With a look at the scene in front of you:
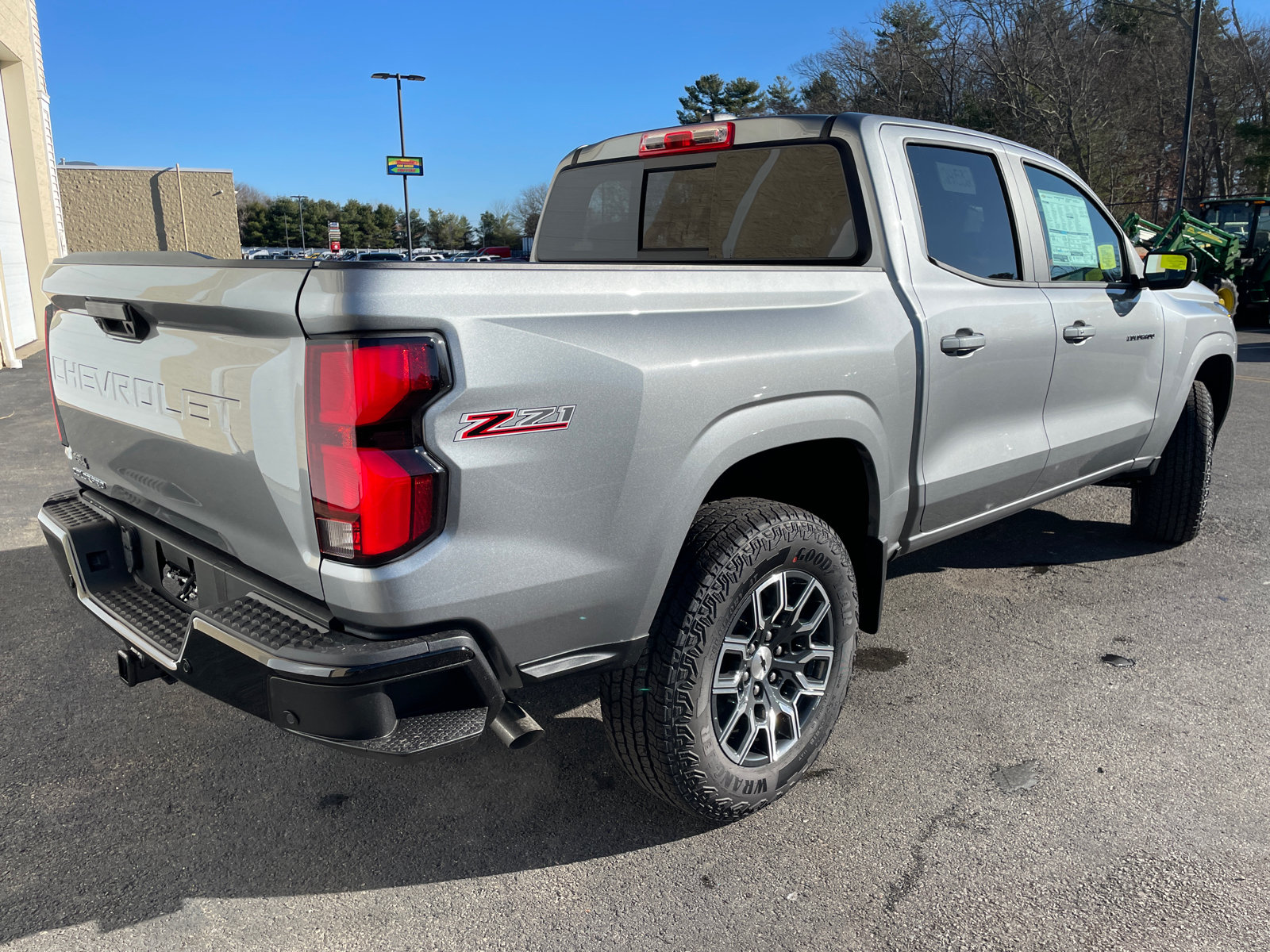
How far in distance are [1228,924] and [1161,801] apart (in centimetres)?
53

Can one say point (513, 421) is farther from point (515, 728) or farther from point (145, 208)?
point (145, 208)

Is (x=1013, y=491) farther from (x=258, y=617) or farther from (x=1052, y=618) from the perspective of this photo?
(x=258, y=617)

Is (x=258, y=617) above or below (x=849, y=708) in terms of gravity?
above

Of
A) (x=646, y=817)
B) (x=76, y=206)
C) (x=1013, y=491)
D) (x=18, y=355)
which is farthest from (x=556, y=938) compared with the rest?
(x=76, y=206)

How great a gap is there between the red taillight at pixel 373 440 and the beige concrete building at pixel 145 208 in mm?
39975

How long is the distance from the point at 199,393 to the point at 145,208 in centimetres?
4286

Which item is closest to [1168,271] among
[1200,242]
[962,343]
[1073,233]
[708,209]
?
[1073,233]

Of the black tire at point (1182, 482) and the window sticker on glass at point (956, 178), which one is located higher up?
the window sticker on glass at point (956, 178)

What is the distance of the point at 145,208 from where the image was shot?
38562 mm

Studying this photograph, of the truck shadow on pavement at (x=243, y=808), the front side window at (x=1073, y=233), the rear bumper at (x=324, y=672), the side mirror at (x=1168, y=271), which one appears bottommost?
the truck shadow on pavement at (x=243, y=808)

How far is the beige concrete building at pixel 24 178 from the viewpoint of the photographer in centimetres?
1330

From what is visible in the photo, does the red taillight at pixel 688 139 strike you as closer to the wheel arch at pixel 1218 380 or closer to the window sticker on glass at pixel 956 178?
the window sticker on glass at pixel 956 178

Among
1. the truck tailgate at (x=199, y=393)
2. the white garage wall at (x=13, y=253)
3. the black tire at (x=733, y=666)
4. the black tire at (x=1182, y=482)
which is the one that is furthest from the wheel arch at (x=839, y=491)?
the white garage wall at (x=13, y=253)

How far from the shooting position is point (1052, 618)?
4035mm
